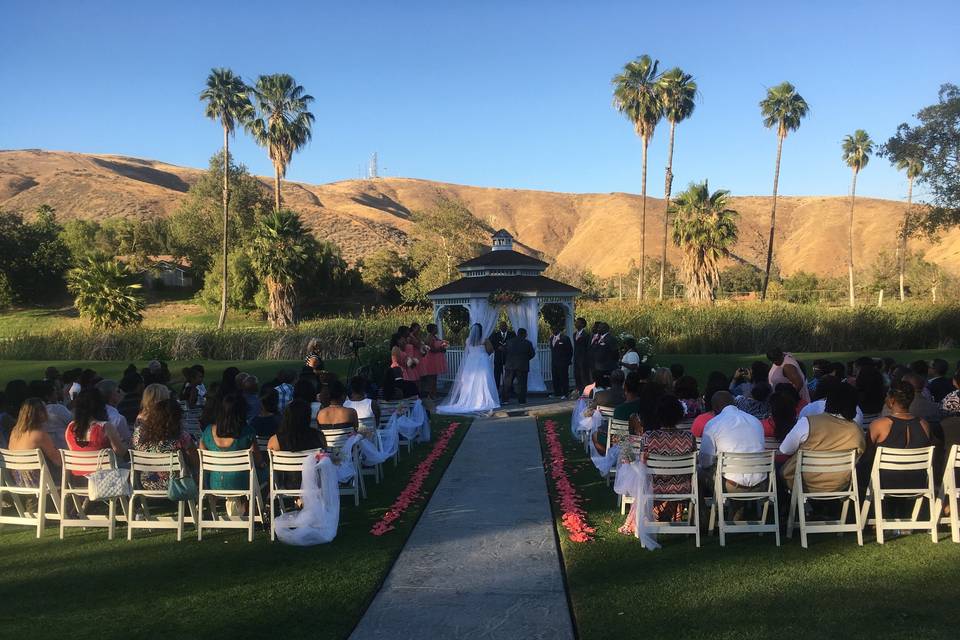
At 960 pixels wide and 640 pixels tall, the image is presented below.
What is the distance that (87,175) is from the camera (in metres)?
92.1

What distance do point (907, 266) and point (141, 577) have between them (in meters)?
59.3

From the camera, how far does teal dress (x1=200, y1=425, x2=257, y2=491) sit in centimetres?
646

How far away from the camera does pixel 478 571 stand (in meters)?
5.52

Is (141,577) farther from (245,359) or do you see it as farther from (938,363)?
(245,359)

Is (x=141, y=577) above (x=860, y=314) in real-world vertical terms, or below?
below

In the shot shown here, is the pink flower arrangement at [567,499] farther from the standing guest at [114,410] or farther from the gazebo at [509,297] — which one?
the gazebo at [509,297]

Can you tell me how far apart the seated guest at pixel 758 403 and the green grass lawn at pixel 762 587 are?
141 cm

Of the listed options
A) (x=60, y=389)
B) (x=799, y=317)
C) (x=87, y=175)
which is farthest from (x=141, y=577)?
(x=87, y=175)

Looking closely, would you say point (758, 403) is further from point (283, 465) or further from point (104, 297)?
point (104, 297)

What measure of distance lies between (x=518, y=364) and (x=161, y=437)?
8.92 m

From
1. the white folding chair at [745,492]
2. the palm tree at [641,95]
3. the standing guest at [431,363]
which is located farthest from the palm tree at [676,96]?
the white folding chair at [745,492]

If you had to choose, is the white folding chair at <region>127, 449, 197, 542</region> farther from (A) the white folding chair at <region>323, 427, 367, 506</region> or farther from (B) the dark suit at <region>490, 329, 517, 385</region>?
(B) the dark suit at <region>490, 329, 517, 385</region>

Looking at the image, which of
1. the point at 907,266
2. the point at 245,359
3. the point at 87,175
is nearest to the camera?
the point at 245,359

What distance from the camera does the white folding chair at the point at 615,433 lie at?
25.3 ft
